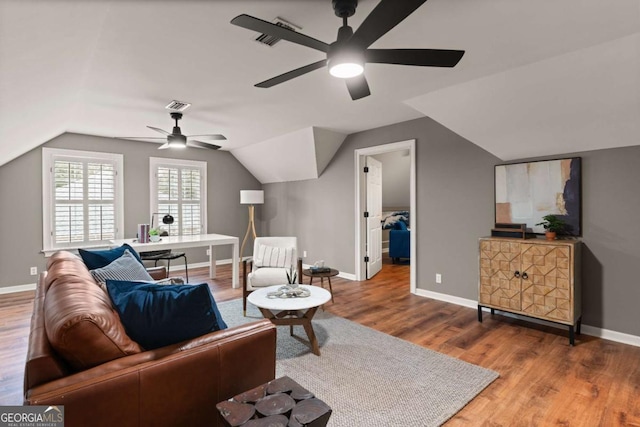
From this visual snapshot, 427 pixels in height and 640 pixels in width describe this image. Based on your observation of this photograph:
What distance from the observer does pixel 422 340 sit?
295 centimetres

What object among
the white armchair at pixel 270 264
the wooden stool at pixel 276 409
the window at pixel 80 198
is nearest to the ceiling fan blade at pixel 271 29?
the wooden stool at pixel 276 409

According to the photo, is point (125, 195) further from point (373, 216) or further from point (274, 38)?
point (274, 38)

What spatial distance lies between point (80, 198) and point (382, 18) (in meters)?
5.52

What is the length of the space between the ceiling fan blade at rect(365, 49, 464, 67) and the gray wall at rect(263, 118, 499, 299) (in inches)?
89.2

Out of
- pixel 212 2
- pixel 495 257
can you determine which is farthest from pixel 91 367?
pixel 495 257

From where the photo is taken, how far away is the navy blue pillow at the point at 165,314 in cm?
143

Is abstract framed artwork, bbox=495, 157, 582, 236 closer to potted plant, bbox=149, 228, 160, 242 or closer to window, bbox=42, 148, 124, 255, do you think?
potted plant, bbox=149, 228, 160, 242

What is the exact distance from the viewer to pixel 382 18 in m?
1.48

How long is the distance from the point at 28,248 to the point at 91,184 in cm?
124

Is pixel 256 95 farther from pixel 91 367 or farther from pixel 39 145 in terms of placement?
pixel 39 145

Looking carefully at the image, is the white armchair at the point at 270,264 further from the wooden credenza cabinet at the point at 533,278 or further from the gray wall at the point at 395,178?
the gray wall at the point at 395,178

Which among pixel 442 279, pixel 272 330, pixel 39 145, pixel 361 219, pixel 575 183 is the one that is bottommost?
pixel 442 279

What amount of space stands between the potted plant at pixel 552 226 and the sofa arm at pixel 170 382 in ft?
9.53

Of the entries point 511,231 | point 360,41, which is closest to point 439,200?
point 511,231
